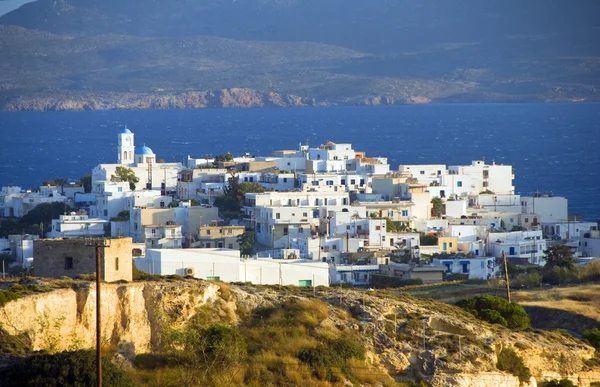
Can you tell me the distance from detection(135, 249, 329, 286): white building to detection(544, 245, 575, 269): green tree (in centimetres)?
1236

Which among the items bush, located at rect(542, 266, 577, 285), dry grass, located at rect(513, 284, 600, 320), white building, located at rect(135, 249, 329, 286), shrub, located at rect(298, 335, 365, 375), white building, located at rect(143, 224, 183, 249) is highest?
white building, located at rect(143, 224, 183, 249)

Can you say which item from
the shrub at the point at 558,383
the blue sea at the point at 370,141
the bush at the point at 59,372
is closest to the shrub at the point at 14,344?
the bush at the point at 59,372

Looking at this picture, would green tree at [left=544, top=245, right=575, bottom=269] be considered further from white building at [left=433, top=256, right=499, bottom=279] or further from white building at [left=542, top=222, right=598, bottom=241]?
white building at [left=542, top=222, right=598, bottom=241]

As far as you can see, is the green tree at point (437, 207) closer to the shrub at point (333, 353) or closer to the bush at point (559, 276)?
the bush at point (559, 276)

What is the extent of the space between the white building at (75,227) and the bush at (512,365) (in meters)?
27.7

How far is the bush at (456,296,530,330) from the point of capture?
Result: 27453mm

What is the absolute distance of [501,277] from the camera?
141 ft

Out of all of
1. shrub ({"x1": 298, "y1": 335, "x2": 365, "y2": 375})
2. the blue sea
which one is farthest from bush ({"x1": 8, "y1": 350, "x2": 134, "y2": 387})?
the blue sea

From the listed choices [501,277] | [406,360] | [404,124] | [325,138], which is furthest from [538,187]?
[404,124]

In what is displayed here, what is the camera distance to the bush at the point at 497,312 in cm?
2745

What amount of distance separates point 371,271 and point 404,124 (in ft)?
432

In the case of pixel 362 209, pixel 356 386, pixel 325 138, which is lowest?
pixel 356 386

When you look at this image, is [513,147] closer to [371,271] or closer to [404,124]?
[404,124]

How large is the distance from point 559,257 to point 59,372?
3043cm
